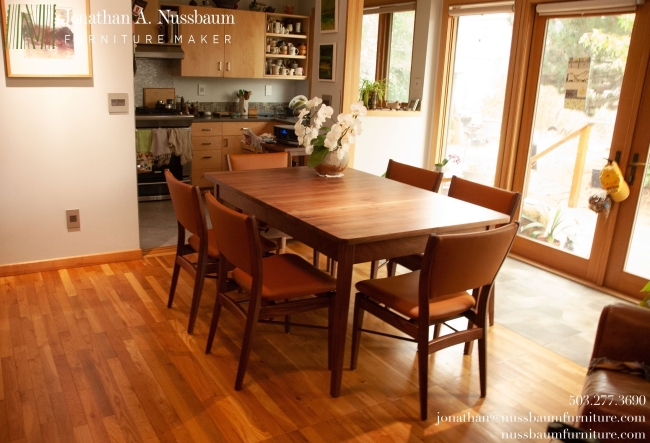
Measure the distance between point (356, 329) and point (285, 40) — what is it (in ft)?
16.8

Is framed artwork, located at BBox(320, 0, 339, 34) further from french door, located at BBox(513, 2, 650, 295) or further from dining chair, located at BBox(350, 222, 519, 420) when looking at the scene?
dining chair, located at BBox(350, 222, 519, 420)

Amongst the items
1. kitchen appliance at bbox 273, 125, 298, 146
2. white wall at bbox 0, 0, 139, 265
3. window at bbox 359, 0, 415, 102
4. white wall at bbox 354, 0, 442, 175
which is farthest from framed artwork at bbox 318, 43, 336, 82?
white wall at bbox 0, 0, 139, 265

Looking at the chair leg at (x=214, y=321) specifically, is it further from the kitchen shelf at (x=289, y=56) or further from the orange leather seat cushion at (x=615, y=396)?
the kitchen shelf at (x=289, y=56)

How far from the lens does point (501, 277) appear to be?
4188mm

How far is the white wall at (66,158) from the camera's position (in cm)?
367

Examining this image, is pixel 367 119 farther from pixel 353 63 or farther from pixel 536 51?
pixel 536 51

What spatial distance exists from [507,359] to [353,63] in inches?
109

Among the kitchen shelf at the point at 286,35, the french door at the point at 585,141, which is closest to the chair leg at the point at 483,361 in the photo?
the french door at the point at 585,141

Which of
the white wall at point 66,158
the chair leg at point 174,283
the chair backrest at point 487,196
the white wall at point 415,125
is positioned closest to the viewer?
the chair backrest at point 487,196

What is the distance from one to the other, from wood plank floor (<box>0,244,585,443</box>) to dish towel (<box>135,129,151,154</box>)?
243cm

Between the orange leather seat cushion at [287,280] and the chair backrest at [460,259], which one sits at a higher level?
the chair backrest at [460,259]

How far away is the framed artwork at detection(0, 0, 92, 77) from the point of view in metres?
3.50

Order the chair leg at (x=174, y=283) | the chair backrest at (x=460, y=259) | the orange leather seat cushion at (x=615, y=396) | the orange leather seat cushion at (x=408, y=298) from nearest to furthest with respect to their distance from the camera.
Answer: the orange leather seat cushion at (x=615, y=396), the chair backrest at (x=460, y=259), the orange leather seat cushion at (x=408, y=298), the chair leg at (x=174, y=283)

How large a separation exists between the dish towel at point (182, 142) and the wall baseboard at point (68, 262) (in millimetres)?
1865
